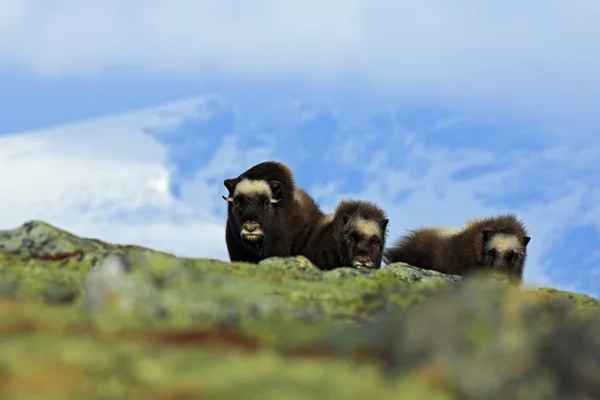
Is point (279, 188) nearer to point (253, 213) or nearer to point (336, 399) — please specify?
point (253, 213)

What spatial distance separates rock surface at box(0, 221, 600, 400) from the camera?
5703mm

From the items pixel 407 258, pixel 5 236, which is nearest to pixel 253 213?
pixel 407 258

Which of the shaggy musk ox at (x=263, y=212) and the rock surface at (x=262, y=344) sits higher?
the shaggy musk ox at (x=263, y=212)

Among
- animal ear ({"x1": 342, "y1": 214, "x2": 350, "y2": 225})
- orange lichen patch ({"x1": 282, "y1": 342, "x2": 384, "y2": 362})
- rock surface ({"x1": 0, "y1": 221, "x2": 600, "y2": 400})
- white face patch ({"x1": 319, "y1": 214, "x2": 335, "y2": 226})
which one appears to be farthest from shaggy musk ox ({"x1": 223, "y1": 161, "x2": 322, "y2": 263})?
orange lichen patch ({"x1": 282, "y1": 342, "x2": 384, "y2": 362})

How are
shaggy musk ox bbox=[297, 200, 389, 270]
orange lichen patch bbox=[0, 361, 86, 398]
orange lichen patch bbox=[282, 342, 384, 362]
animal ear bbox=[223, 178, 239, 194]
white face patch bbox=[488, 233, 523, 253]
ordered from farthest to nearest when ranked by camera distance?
animal ear bbox=[223, 178, 239, 194] < white face patch bbox=[488, 233, 523, 253] < shaggy musk ox bbox=[297, 200, 389, 270] < orange lichen patch bbox=[282, 342, 384, 362] < orange lichen patch bbox=[0, 361, 86, 398]

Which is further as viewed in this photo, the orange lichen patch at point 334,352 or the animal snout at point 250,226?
the animal snout at point 250,226

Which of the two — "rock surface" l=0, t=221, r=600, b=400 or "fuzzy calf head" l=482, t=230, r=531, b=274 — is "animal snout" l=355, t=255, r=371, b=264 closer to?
"fuzzy calf head" l=482, t=230, r=531, b=274

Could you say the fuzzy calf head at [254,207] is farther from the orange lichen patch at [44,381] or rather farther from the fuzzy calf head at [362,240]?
the orange lichen patch at [44,381]

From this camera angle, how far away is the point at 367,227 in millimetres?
19000

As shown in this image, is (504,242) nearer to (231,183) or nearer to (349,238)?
(349,238)

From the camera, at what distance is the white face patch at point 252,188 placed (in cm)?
1931

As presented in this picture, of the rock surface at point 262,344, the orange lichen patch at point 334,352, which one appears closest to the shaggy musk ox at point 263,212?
the rock surface at point 262,344

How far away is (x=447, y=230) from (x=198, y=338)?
A: 15238 mm

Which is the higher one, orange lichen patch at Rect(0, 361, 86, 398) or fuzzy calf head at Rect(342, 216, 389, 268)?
fuzzy calf head at Rect(342, 216, 389, 268)
